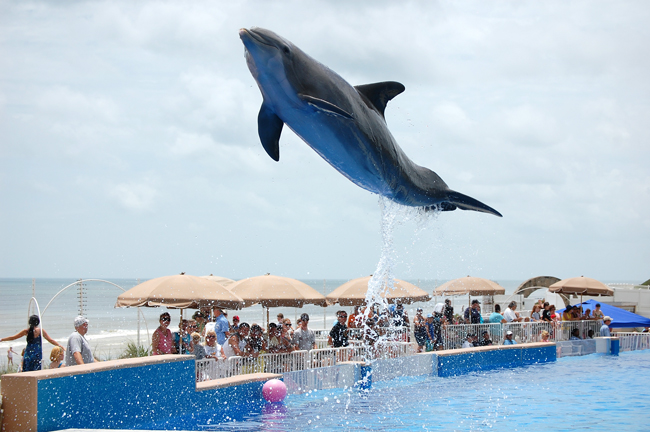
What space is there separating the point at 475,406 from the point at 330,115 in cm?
759

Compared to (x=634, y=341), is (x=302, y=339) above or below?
above

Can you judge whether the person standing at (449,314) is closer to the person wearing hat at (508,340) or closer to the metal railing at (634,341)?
the person wearing hat at (508,340)

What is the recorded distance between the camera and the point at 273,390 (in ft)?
34.2

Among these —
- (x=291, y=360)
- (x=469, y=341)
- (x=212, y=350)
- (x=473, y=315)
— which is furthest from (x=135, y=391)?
(x=473, y=315)

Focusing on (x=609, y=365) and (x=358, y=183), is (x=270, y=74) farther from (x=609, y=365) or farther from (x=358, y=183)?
(x=609, y=365)

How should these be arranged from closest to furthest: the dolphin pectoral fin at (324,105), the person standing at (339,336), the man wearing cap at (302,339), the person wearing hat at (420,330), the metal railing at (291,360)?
1. the dolphin pectoral fin at (324,105)
2. the metal railing at (291,360)
3. the man wearing cap at (302,339)
4. the person standing at (339,336)
5. the person wearing hat at (420,330)

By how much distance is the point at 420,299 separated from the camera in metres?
16.9

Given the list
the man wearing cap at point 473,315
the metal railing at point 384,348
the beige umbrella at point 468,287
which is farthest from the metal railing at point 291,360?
the beige umbrella at point 468,287

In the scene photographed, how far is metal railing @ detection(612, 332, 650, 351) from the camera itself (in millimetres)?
20688

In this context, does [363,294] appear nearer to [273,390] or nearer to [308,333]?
[308,333]

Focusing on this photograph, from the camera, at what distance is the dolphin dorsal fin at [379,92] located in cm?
602

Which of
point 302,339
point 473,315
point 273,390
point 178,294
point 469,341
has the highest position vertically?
point 178,294

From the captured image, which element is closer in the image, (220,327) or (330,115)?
(330,115)

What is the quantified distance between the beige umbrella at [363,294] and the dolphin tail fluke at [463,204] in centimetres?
866
